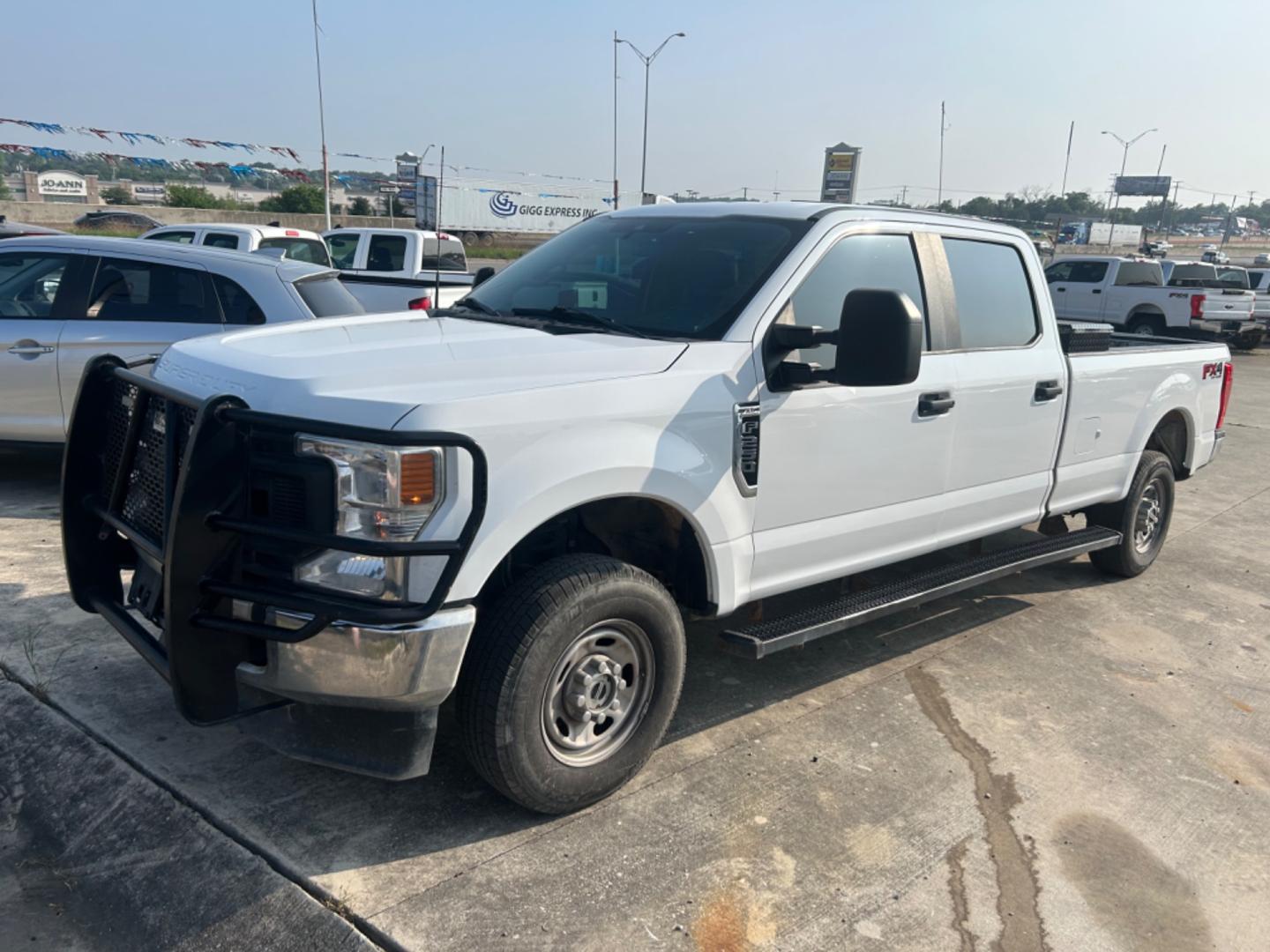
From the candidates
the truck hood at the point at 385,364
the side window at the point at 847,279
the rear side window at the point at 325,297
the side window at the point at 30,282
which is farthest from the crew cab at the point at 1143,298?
the truck hood at the point at 385,364

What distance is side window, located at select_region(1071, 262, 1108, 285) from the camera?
811 inches

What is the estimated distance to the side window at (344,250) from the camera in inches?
543

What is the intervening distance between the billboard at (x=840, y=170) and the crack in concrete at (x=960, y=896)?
30.4 m

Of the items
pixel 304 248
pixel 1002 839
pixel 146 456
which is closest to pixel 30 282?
pixel 146 456

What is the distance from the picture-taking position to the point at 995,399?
461cm

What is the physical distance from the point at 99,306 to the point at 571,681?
503 cm

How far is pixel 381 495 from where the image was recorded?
107 inches

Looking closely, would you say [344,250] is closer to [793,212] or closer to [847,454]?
[793,212]

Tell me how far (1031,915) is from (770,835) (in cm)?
80

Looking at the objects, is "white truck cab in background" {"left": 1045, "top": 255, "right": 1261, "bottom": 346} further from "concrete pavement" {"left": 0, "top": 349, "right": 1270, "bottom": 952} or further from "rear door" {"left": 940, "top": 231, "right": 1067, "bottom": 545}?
"concrete pavement" {"left": 0, "top": 349, "right": 1270, "bottom": 952}

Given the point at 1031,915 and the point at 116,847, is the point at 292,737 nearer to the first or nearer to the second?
the point at 116,847

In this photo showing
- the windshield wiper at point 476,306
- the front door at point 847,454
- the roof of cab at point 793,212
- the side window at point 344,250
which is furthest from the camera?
the side window at point 344,250

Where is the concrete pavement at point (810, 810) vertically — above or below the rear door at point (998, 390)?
below

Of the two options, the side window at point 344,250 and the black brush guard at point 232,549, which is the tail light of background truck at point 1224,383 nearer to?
the black brush guard at point 232,549
